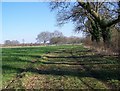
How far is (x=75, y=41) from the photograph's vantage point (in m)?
166

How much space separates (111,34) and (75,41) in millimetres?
116720

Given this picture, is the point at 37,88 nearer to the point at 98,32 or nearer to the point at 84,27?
the point at 98,32

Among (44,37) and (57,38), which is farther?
(44,37)

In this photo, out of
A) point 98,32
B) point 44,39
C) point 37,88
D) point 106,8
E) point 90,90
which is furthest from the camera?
point 44,39

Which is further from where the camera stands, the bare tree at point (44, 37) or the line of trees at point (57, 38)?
the bare tree at point (44, 37)

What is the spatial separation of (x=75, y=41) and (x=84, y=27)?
10120 centimetres

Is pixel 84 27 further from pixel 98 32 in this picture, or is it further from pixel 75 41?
pixel 75 41

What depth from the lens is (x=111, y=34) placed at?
49.3 meters

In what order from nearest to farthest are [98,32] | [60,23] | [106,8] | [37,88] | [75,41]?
1. [37,88]
2. [106,8]
3. [60,23]
4. [98,32]
5. [75,41]

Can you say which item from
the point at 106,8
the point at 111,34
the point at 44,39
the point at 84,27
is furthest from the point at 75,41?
the point at 106,8

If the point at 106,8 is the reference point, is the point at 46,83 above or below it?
below

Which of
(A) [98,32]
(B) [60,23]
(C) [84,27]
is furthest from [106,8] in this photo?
(C) [84,27]

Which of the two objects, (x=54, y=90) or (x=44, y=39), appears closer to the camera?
(x=54, y=90)

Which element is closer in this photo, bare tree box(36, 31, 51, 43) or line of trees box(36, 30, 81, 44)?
line of trees box(36, 30, 81, 44)
